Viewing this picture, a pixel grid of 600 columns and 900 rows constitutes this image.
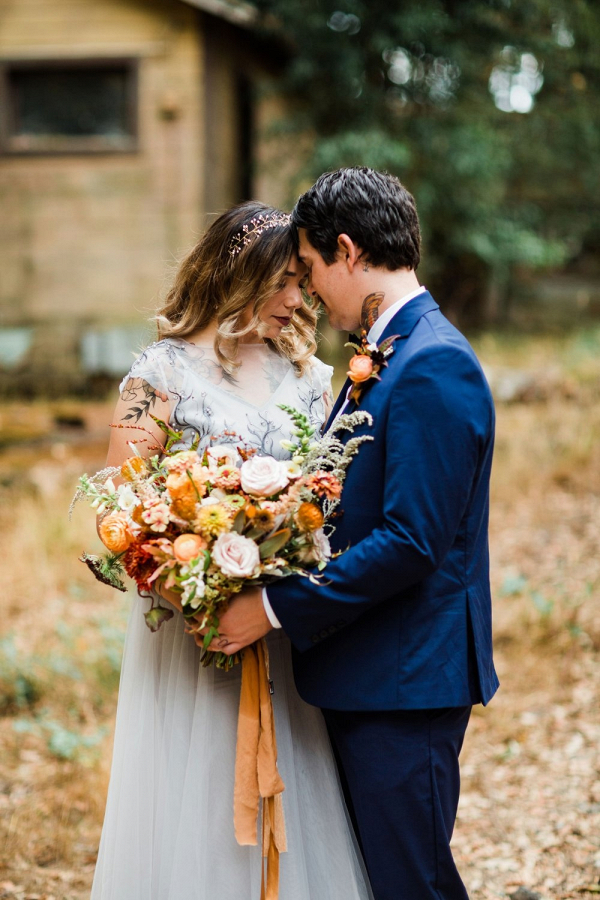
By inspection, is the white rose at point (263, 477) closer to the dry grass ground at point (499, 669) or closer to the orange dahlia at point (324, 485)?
the orange dahlia at point (324, 485)

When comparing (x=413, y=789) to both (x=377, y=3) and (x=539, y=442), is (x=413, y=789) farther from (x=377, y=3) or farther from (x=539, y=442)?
(x=377, y=3)

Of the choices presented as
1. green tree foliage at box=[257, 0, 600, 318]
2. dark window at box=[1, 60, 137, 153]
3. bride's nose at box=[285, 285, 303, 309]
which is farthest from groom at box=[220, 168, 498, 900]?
dark window at box=[1, 60, 137, 153]

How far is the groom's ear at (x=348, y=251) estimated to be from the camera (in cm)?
225

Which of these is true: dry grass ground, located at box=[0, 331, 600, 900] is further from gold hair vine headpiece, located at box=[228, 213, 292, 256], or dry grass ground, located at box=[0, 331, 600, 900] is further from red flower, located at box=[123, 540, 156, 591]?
gold hair vine headpiece, located at box=[228, 213, 292, 256]

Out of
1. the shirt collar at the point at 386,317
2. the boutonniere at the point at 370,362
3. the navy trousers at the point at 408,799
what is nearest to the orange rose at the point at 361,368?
the boutonniere at the point at 370,362

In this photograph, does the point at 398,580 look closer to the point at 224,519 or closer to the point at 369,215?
the point at 224,519

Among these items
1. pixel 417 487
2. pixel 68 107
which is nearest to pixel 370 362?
pixel 417 487

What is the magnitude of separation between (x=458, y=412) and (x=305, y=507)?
424 millimetres

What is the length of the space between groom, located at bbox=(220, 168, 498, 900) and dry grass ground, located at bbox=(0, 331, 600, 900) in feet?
4.66

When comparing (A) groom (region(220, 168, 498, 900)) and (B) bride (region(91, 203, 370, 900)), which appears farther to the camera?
(B) bride (region(91, 203, 370, 900))

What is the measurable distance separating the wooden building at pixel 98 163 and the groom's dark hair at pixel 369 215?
8.56 m

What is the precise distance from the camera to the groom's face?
2.30 metres

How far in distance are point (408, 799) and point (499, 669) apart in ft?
10.2

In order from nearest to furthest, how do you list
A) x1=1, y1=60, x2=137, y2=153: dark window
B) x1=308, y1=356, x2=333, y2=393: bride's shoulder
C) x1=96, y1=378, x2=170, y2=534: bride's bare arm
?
x1=96, y1=378, x2=170, y2=534: bride's bare arm
x1=308, y1=356, x2=333, y2=393: bride's shoulder
x1=1, y1=60, x2=137, y2=153: dark window
